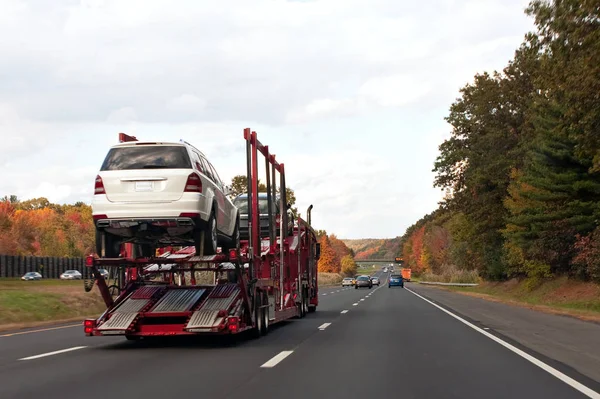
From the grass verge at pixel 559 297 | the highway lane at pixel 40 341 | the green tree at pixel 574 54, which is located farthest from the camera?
the grass verge at pixel 559 297

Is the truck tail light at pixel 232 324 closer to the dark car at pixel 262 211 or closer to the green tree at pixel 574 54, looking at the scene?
the dark car at pixel 262 211

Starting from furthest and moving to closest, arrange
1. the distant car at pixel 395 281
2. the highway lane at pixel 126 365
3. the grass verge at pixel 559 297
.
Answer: the distant car at pixel 395 281 → the grass verge at pixel 559 297 → the highway lane at pixel 126 365

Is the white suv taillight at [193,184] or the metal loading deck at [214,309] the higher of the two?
the white suv taillight at [193,184]

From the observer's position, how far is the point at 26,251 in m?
113

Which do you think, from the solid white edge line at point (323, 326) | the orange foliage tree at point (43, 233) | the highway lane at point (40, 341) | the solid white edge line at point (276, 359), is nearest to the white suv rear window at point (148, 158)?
the solid white edge line at point (276, 359)

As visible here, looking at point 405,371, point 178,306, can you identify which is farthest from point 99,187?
point 405,371

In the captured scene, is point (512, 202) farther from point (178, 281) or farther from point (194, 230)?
point (194, 230)

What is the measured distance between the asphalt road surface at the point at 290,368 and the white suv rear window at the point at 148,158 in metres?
3.18

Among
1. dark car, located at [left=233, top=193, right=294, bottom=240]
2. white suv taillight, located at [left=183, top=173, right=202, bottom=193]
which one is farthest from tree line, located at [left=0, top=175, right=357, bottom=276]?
white suv taillight, located at [left=183, top=173, right=202, bottom=193]

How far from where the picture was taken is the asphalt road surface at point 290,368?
7.98 metres

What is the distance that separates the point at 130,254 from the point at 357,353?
5141 mm

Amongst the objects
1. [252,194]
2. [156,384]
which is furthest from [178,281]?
[156,384]

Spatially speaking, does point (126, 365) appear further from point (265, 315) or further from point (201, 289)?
point (265, 315)

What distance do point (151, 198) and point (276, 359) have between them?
337 centimetres
